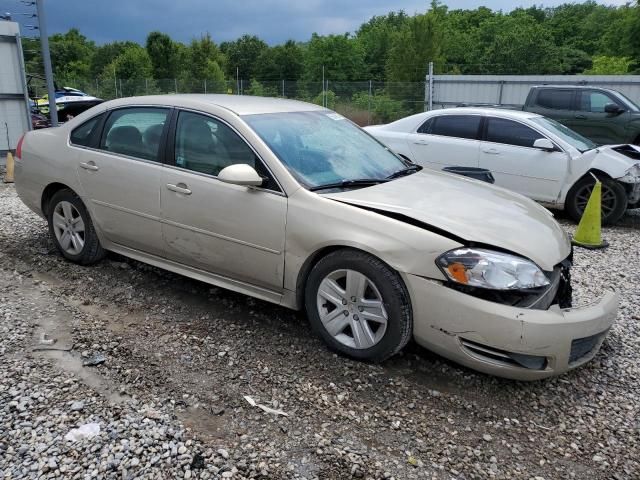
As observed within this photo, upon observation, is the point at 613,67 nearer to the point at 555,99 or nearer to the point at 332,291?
the point at 555,99

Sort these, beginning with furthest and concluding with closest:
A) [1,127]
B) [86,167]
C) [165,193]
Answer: [1,127]
[86,167]
[165,193]

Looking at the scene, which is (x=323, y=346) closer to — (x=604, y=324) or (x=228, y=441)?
(x=228, y=441)

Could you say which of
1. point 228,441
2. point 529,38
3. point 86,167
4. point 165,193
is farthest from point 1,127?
point 529,38

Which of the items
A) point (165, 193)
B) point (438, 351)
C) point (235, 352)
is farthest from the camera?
point (165, 193)

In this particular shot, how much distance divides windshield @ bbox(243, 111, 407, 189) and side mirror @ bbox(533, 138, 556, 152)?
366cm

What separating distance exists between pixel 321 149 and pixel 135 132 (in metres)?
1.59

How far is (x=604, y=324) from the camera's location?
10.7 ft

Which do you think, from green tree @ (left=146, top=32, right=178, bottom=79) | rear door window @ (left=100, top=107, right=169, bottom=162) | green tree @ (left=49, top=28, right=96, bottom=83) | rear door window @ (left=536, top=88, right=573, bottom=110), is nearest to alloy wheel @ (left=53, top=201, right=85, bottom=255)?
rear door window @ (left=100, top=107, right=169, bottom=162)

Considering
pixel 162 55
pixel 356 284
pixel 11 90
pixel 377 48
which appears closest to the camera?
pixel 356 284

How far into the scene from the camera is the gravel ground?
260 cm

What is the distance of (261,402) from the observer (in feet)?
9.99

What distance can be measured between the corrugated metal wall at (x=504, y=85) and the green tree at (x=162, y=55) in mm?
26798

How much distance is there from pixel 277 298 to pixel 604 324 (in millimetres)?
2041

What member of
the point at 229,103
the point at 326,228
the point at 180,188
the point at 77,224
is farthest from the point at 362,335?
the point at 77,224
